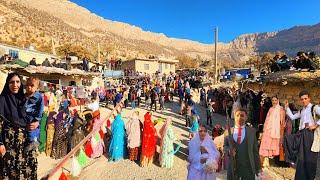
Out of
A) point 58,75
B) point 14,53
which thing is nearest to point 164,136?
point 58,75

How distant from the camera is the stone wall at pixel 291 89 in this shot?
12484 millimetres

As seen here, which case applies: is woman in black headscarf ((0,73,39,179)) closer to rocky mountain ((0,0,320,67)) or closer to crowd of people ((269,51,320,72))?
crowd of people ((269,51,320,72))

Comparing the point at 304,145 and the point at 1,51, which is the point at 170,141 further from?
the point at 1,51

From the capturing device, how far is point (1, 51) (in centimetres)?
2755

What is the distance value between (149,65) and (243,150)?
4166cm

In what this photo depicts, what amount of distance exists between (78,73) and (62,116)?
1438cm

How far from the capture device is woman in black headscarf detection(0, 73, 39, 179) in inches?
192

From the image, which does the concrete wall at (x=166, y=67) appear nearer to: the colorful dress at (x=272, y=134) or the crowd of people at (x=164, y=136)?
the crowd of people at (x=164, y=136)

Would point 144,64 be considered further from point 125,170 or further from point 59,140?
point 125,170

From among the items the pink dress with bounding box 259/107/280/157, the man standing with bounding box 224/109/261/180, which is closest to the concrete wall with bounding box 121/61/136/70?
the pink dress with bounding box 259/107/280/157

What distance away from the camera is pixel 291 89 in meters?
13.9

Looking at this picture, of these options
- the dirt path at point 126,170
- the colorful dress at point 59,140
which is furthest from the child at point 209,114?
the colorful dress at point 59,140

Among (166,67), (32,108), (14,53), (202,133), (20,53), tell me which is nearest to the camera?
(32,108)

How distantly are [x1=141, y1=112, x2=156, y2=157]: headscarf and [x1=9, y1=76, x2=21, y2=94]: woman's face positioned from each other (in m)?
6.86
